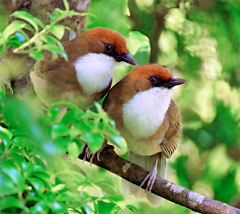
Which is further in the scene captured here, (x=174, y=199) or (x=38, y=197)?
(x=174, y=199)

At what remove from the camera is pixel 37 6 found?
2.61 meters

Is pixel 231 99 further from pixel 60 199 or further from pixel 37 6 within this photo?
pixel 60 199

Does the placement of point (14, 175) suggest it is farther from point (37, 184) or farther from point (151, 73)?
point (151, 73)

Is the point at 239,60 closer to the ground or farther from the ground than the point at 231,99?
farther from the ground

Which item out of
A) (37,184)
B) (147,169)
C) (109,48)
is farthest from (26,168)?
(147,169)

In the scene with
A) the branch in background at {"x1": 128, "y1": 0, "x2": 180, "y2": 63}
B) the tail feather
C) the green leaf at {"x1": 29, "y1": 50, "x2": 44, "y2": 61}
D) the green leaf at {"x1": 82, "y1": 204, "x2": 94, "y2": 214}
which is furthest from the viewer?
the branch in background at {"x1": 128, "y1": 0, "x2": 180, "y2": 63}

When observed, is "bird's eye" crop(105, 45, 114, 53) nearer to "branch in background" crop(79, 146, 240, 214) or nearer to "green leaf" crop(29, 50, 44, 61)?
"branch in background" crop(79, 146, 240, 214)

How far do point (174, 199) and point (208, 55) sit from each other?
5.46ft

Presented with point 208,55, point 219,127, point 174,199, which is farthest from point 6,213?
point 208,55

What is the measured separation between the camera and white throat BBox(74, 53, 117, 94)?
2.23 meters

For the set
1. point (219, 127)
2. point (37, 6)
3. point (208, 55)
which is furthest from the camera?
point (208, 55)

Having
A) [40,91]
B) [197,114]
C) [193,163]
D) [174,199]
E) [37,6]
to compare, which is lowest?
[193,163]

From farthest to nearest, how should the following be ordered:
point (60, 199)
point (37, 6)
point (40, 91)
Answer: point (37, 6)
point (40, 91)
point (60, 199)

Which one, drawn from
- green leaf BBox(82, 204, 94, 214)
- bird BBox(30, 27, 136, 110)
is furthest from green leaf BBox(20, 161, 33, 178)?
bird BBox(30, 27, 136, 110)
